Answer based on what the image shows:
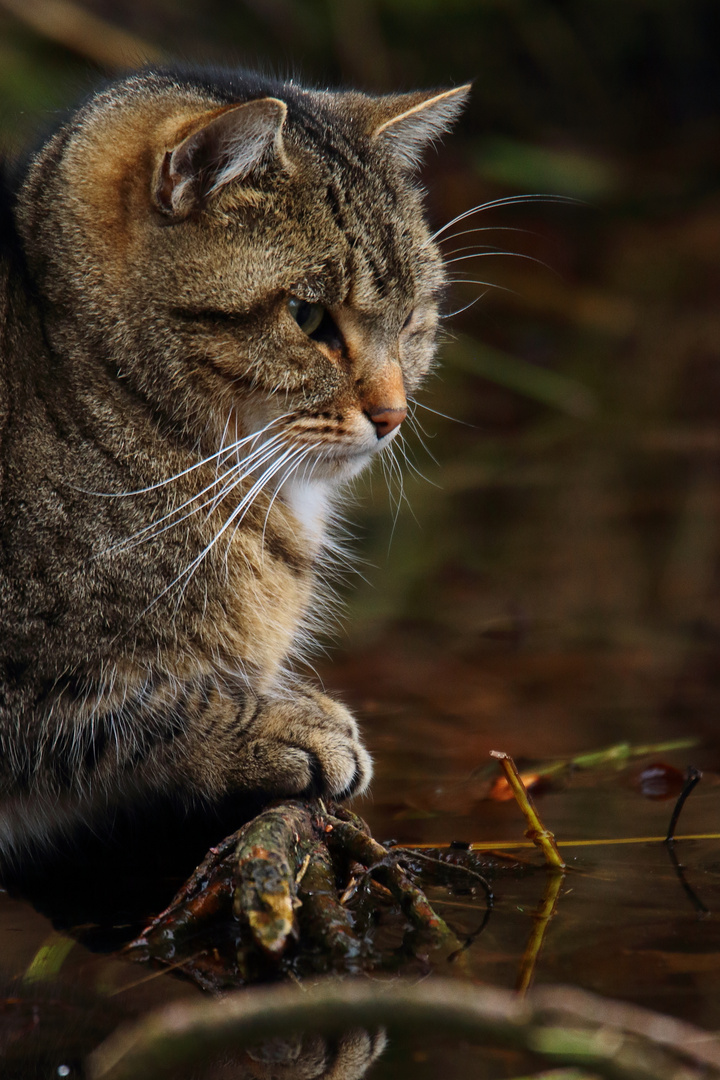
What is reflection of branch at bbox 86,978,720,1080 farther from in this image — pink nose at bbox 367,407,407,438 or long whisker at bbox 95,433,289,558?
pink nose at bbox 367,407,407,438

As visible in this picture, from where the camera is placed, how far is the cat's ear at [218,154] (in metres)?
1.50

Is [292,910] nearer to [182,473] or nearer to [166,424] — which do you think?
[182,473]

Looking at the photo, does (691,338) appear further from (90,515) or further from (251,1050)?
(251,1050)

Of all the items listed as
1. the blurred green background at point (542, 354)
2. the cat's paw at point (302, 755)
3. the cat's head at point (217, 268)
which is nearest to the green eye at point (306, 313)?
the cat's head at point (217, 268)

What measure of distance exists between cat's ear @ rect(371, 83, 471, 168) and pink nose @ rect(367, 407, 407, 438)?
0.53 m

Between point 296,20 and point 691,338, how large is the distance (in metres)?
2.10

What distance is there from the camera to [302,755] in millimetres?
1547

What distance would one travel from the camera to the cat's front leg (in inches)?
60.5

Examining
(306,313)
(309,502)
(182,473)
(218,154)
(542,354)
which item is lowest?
(542,354)

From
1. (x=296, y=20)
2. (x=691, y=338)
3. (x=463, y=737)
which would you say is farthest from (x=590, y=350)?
(x=463, y=737)

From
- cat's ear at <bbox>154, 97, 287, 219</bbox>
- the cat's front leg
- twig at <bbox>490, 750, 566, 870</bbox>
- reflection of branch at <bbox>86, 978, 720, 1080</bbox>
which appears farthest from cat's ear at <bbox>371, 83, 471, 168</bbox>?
reflection of branch at <bbox>86, 978, 720, 1080</bbox>

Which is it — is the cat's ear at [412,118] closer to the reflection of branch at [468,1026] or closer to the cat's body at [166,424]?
the cat's body at [166,424]

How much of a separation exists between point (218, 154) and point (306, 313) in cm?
25

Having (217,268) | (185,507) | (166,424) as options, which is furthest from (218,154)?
(185,507)
